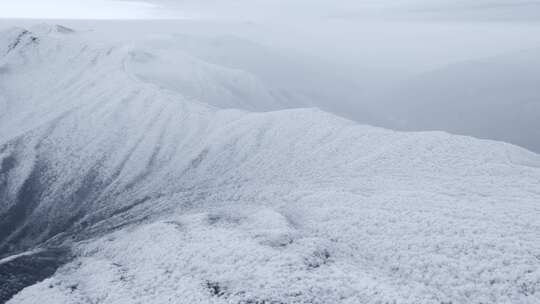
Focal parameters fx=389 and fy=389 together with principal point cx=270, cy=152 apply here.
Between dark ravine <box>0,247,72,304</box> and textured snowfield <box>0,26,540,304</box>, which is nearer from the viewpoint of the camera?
textured snowfield <box>0,26,540,304</box>

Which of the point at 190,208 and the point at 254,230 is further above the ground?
the point at 254,230

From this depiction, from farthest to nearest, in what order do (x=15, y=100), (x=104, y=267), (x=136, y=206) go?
(x=15, y=100) < (x=136, y=206) < (x=104, y=267)

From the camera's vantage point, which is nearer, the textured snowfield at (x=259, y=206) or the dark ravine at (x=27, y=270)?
the textured snowfield at (x=259, y=206)

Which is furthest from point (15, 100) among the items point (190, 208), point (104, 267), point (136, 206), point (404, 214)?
point (404, 214)

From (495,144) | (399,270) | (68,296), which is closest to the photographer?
(399,270)

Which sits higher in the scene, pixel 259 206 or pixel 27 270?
pixel 259 206

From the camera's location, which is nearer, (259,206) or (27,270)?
(27,270)

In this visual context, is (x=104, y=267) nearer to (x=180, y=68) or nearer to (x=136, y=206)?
(x=136, y=206)

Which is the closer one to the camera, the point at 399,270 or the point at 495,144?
the point at 399,270
